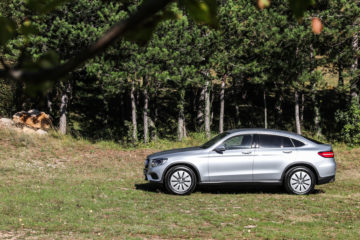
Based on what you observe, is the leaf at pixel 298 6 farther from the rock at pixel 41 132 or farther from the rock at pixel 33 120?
the rock at pixel 33 120

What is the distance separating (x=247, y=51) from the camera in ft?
69.4

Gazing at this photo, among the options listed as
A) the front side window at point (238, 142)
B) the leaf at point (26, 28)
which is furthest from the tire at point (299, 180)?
the leaf at point (26, 28)

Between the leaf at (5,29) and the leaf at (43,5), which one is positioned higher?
the leaf at (43,5)

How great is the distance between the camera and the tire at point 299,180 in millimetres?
11062

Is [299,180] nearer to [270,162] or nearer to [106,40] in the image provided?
[270,162]

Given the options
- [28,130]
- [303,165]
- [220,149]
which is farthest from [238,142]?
[28,130]

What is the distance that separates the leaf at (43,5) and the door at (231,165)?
32.6 ft

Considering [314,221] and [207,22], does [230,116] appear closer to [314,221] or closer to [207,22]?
[314,221]

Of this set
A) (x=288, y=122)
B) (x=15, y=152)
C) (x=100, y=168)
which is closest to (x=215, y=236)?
(x=100, y=168)

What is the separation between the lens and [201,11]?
1151mm

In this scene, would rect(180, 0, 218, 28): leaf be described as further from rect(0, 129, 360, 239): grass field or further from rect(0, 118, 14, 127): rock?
rect(0, 118, 14, 127): rock

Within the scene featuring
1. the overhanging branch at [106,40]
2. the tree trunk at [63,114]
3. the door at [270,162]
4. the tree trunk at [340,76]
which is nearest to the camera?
the overhanging branch at [106,40]

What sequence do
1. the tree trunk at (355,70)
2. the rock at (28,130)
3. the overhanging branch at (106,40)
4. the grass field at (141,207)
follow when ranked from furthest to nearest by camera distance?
the tree trunk at (355,70)
the rock at (28,130)
the grass field at (141,207)
the overhanging branch at (106,40)

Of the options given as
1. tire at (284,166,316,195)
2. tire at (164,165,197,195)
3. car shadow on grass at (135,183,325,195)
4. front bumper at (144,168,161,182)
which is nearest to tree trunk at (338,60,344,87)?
car shadow on grass at (135,183,325,195)
